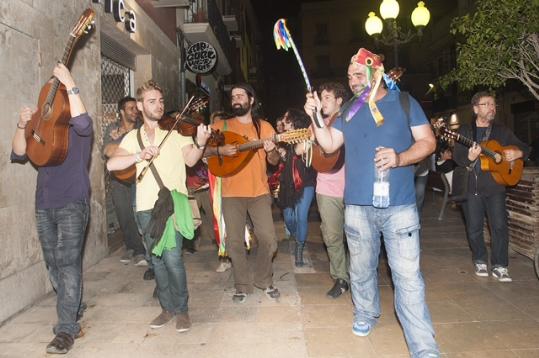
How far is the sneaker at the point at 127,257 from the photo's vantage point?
6.29m

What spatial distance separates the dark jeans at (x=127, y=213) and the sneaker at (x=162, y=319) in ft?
7.64

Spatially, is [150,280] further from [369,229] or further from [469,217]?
[469,217]

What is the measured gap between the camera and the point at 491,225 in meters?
5.28

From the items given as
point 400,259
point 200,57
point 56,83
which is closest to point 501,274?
point 400,259

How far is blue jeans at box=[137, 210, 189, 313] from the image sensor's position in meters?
3.87

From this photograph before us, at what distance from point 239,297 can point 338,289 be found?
1.00m

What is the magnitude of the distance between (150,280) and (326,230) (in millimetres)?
2180

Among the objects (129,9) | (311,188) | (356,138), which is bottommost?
(311,188)

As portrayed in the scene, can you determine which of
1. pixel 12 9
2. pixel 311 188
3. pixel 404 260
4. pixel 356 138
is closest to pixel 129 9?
pixel 12 9

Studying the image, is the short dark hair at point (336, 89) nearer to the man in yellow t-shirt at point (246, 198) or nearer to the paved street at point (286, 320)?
the man in yellow t-shirt at point (246, 198)

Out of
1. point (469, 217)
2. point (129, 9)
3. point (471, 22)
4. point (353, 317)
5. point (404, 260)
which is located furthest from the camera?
point (129, 9)

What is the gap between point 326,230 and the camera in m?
4.75

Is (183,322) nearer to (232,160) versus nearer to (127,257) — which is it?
(232,160)

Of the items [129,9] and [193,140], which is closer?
[193,140]
